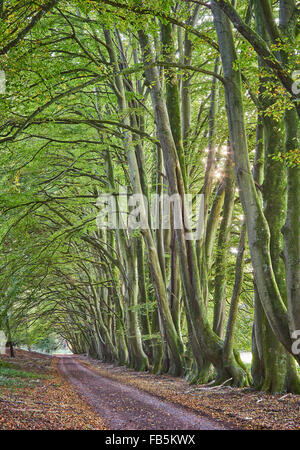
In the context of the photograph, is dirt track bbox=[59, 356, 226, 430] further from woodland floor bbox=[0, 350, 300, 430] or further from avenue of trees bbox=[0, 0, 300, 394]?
avenue of trees bbox=[0, 0, 300, 394]

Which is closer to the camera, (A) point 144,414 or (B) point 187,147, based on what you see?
(A) point 144,414

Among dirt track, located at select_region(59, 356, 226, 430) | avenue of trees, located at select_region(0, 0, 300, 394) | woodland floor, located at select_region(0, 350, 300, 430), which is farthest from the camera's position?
avenue of trees, located at select_region(0, 0, 300, 394)

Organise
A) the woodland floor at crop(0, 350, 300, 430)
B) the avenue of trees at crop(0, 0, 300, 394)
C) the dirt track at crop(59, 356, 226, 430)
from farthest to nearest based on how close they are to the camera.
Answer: the avenue of trees at crop(0, 0, 300, 394) → the dirt track at crop(59, 356, 226, 430) → the woodland floor at crop(0, 350, 300, 430)

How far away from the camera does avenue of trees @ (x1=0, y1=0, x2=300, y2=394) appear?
6074 millimetres

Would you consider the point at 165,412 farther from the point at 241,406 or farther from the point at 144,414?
the point at 241,406

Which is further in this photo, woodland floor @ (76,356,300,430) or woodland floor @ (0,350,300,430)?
woodland floor @ (76,356,300,430)

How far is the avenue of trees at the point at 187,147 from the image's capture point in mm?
6074

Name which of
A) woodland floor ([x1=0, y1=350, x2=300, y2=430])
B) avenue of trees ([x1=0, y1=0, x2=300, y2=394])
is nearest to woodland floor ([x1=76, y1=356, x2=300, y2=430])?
woodland floor ([x1=0, y1=350, x2=300, y2=430])

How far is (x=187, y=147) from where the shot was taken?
11.2 metres

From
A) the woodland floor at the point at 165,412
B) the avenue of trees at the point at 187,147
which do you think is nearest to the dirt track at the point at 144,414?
the woodland floor at the point at 165,412

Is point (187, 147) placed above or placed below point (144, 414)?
above

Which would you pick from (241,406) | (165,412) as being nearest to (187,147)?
(241,406)

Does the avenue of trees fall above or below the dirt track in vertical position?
above

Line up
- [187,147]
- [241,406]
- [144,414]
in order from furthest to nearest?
[187,147]
[241,406]
[144,414]
